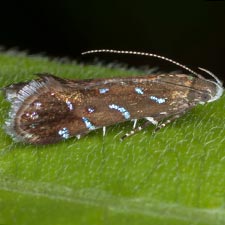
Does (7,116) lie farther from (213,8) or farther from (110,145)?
(213,8)

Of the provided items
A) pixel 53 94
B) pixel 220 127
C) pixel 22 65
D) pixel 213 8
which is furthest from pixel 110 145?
pixel 213 8

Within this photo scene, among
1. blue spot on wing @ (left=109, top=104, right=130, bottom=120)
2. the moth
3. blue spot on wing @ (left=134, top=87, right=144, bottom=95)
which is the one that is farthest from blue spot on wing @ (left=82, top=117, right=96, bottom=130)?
blue spot on wing @ (left=134, top=87, right=144, bottom=95)

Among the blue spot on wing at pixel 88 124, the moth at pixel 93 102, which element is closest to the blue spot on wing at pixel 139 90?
the moth at pixel 93 102

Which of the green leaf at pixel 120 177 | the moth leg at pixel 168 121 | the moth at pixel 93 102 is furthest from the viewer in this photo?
the moth leg at pixel 168 121

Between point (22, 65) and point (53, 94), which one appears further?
point (22, 65)

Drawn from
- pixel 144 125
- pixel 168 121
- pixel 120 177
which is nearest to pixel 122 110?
pixel 144 125

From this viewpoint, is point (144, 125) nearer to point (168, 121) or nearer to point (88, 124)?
point (168, 121)

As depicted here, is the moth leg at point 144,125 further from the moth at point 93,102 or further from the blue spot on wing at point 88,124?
the blue spot on wing at point 88,124
